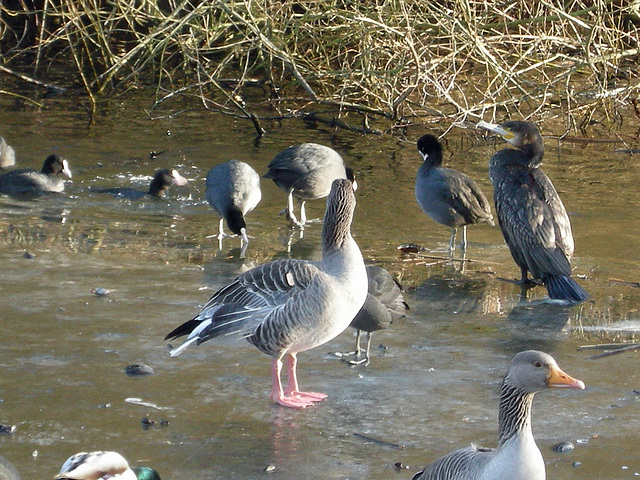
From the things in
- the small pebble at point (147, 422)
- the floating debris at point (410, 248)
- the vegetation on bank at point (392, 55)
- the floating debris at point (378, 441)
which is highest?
the vegetation on bank at point (392, 55)

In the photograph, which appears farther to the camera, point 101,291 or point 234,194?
point 234,194

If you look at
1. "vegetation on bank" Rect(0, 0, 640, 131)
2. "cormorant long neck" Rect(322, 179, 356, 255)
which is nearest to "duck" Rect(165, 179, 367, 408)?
"cormorant long neck" Rect(322, 179, 356, 255)

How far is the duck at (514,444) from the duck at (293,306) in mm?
1418

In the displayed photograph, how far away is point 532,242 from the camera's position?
8266 mm

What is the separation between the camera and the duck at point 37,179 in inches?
421

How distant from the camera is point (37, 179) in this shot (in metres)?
10.7

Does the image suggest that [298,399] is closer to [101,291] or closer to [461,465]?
[461,465]

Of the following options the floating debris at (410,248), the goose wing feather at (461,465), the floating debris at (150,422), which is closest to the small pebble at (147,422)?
the floating debris at (150,422)

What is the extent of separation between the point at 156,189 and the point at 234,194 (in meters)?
1.60

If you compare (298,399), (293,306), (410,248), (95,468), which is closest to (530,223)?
(410,248)

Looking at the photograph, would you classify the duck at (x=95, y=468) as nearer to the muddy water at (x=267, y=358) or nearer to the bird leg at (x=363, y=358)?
the muddy water at (x=267, y=358)

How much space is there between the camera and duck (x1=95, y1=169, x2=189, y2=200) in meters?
10.8

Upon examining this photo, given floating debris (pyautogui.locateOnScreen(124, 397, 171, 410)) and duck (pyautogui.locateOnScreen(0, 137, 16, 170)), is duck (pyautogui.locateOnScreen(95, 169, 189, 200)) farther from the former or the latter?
floating debris (pyautogui.locateOnScreen(124, 397, 171, 410))

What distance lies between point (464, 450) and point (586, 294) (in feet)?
12.5
